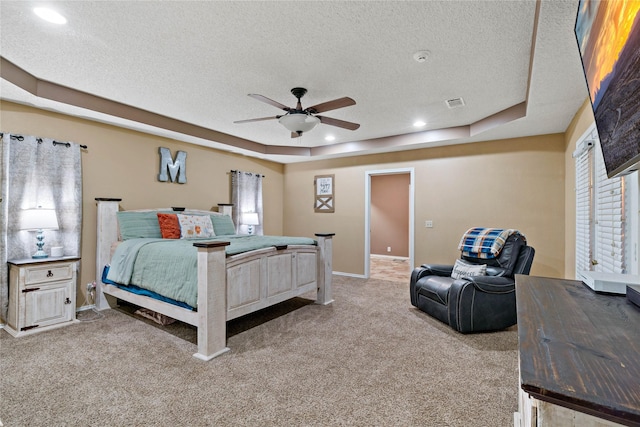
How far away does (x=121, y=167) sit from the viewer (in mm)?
4117

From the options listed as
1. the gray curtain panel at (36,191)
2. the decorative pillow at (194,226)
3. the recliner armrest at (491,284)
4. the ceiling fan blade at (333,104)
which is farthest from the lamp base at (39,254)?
the recliner armrest at (491,284)

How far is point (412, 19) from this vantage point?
6.69 ft

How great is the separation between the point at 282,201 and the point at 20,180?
14.1 feet

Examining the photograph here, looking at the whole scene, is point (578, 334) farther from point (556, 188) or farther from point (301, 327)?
point (556, 188)

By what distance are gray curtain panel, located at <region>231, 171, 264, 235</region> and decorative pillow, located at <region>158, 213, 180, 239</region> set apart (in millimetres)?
1525

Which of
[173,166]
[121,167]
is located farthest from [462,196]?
[121,167]

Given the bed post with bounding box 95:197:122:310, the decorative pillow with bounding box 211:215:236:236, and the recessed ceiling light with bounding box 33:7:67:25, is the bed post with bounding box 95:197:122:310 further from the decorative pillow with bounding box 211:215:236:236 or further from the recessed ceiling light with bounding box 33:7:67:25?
the recessed ceiling light with bounding box 33:7:67:25

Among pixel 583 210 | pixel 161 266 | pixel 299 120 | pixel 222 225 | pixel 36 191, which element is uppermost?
pixel 299 120

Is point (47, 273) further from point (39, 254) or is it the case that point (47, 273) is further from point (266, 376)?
point (266, 376)

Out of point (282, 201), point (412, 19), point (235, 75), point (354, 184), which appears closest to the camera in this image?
point (412, 19)

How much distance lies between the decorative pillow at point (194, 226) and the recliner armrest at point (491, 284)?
3277 millimetres

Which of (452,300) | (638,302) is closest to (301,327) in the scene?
(452,300)

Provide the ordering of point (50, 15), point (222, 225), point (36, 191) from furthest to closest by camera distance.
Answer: point (222, 225) → point (36, 191) → point (50, 15)

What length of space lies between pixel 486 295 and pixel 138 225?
4014 mm
